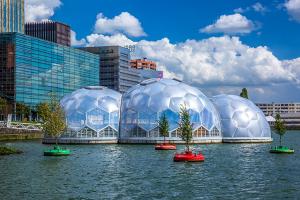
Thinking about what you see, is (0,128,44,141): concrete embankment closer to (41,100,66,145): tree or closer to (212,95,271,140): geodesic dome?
(41,100,66,145): tree

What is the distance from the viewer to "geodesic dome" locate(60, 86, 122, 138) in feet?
339

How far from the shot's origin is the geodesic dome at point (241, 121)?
105 m

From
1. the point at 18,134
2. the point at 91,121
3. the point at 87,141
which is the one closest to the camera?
the point at 87,141

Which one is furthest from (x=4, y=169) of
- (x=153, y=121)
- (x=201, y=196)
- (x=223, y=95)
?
(x=223, y=95)

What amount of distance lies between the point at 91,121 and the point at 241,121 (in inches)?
1161

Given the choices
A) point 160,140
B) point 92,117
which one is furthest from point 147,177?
point 92,117

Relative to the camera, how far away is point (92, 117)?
4085 inches

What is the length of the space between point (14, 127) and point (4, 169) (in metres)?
85.3

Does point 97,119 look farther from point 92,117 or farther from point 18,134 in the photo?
point 18,134

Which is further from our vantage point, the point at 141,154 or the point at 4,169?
the point at 141,154

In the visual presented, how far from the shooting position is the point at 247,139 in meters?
105

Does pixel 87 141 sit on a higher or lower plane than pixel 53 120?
lower

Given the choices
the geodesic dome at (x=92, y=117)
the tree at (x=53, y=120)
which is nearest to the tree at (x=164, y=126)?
the geodesic dome at (x=92, y=117)

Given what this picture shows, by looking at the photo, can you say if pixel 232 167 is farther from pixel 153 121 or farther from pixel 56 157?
pixel 153 121
